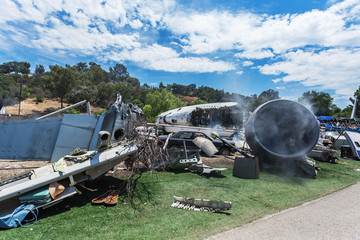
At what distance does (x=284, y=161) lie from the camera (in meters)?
6.49

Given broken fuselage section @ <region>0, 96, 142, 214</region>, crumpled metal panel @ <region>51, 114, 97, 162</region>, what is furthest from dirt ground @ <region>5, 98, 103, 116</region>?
crumpled metal panel @ <region>51, 114, 97, 162</region>

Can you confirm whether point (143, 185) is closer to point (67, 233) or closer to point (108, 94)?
point (67, 233)

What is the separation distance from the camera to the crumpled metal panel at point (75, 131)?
5.56 meters

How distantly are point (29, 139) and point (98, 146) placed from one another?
2.85 meters

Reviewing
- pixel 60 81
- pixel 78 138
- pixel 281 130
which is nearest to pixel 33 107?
pixel 60 81

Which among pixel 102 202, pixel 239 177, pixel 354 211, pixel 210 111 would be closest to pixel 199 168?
pixel 239 177

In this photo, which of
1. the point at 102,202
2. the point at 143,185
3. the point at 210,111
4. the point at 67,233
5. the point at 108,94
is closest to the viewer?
the point at 67,233

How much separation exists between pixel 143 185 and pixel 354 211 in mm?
4745

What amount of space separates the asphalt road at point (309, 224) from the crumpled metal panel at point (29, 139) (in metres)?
5.18

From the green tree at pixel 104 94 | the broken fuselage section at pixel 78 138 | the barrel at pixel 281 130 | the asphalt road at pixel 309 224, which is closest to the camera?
the asphalt road at pixel 309 224

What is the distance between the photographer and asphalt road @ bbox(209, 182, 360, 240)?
3113 mm

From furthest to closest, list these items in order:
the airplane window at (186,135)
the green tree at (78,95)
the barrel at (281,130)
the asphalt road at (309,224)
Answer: the green tree at (78,95) → the airplane window at (186,135) → the barrel at (281,130) → the asphalt road at (309,224)

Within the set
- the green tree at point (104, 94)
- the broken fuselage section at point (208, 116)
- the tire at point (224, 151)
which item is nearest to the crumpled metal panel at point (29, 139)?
the tire at point (224, 151)

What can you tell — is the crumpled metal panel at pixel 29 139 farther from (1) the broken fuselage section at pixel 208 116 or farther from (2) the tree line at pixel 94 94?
(2) the tree line at pixel 94 94
